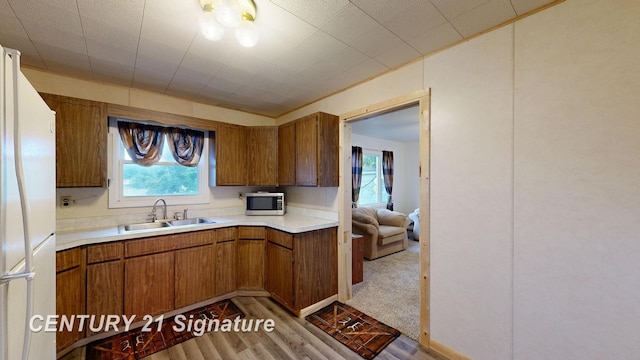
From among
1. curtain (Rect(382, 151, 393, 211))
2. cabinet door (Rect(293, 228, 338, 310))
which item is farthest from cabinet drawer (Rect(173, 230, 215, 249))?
curtain (Rect(382, 151, 393, 211))

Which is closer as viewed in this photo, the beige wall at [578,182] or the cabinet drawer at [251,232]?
the beige wall at [578,182]

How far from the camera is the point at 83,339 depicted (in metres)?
2.05

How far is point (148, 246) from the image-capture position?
2.32 m

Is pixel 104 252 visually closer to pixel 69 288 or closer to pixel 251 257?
pixel 69 288

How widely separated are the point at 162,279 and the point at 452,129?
9.72 ft

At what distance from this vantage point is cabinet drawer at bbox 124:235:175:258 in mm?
2227

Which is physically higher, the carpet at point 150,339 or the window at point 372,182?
the window at point 372,182

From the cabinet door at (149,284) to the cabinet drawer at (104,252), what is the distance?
11 cm

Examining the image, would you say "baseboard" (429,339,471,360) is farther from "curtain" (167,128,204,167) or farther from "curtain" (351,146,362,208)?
"curtain" (351,146,362,208)

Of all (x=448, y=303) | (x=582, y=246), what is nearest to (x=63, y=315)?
(x=448, y=303)

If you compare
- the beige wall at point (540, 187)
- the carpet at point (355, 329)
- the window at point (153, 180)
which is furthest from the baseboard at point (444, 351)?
the window at point (153, 180)

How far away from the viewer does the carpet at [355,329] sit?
206 centimetres

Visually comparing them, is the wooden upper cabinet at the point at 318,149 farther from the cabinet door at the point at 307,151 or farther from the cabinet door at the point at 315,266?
the cabinet door at the point at 315,266

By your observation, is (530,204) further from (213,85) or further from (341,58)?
(213,85)
